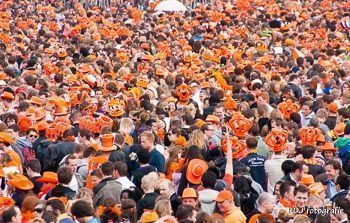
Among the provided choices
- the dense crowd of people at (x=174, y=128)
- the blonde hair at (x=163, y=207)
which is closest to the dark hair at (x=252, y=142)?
the dense crowd of people at (x=174, y=128)

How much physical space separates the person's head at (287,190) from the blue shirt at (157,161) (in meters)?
2.37

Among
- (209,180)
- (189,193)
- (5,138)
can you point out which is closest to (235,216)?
(189,193)

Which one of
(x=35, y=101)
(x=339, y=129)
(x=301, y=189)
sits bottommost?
(x=35, y=101)

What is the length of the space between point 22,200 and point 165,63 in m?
12.1

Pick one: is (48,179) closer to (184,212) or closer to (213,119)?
(184,212)

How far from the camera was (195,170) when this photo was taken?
12.3 meters

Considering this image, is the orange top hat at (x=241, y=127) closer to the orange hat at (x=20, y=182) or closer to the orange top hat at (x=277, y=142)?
the orange top hat at (x=277, y=142)

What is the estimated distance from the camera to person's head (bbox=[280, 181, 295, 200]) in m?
11.2

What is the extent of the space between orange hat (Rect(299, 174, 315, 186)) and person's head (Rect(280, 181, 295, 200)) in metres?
0.81

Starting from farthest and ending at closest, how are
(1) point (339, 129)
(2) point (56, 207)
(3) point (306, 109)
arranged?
(3) point (306, 109), (1) point (339, 129), (2) point (56, 207)

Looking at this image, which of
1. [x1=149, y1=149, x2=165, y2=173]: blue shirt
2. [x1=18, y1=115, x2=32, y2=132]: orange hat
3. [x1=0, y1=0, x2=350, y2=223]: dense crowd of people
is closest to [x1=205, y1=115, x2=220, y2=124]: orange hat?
[x1=0, y1=0, x2=350, y2=223]: dense crowd of people

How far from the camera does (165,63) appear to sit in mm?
23453

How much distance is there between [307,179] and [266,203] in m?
1.53

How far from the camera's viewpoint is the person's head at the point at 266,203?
10.8 m
